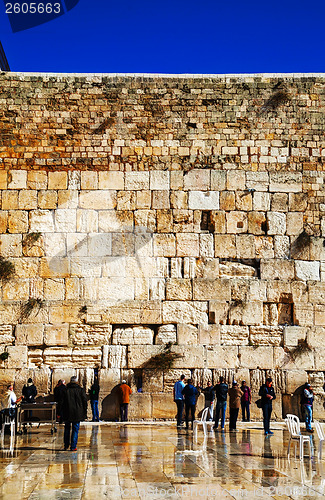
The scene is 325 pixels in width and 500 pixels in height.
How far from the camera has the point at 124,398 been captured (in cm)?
1165

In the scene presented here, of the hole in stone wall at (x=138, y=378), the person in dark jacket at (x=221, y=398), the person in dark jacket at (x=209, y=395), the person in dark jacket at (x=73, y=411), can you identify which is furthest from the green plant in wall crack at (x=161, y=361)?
the person in dark jacket at (x=73, y=411)

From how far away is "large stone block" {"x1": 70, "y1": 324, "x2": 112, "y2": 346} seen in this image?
12445mm

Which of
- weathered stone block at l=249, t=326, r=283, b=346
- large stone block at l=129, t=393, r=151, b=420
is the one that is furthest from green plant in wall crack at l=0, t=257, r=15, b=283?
weathered stone block at l=249, t=326, r=283, b=346

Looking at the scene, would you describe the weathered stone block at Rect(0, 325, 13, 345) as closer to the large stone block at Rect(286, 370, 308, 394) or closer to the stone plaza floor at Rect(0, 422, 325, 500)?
the stone plaza floor at Rect(0, 422, 325, 500)

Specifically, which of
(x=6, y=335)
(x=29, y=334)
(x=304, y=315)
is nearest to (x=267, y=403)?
(x=304, y=315)

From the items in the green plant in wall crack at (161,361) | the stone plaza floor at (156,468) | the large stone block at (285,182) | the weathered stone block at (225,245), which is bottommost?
the stone plaza floor at (156,468)

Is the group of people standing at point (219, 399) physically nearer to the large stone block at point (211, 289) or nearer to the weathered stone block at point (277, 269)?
the large stone block at point (211, 289)

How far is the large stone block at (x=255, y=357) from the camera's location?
40.8 feet

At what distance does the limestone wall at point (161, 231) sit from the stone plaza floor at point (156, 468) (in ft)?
9.30

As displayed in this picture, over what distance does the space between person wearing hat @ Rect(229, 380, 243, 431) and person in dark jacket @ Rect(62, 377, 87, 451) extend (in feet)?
11.9

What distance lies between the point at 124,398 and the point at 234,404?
83.0 inches

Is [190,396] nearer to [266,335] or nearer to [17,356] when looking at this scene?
[266,335]

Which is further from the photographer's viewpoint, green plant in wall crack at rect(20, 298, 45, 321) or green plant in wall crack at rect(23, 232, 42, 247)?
green plant in wall crack at rect(23, 232, 42, 247)

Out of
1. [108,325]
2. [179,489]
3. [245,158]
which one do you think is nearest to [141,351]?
[108,325]
